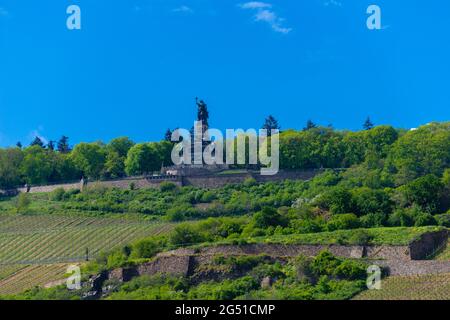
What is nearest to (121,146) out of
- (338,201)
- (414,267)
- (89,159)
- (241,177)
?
(89,159)

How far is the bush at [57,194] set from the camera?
81.4m

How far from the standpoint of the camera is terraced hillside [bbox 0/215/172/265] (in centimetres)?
6450

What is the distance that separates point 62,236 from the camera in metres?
68.7

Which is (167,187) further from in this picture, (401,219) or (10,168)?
(401,219)

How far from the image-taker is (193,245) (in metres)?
56.4

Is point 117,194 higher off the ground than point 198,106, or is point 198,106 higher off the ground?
point 198,106

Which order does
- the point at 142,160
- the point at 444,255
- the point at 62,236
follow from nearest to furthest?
1. the point at 444,255
2. the point at 62,236
3. the point at 142,160

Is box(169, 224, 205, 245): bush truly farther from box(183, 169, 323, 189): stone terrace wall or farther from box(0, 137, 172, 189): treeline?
box(0, 137, 172, 189): treeline

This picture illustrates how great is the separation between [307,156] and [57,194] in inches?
786
